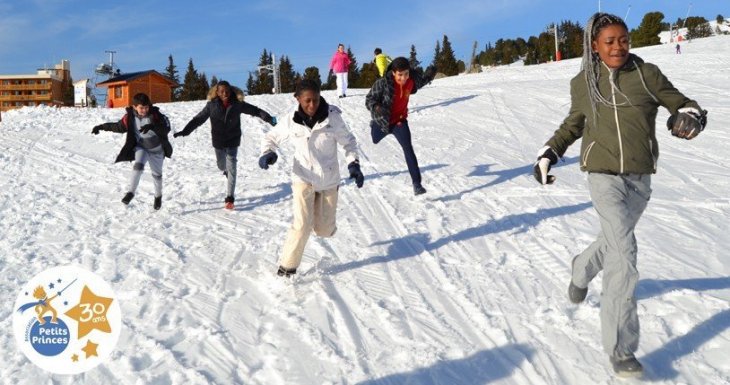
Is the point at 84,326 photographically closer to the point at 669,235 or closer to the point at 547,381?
the point at 547,381

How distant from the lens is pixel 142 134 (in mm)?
7000

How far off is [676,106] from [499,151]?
23.8 feet

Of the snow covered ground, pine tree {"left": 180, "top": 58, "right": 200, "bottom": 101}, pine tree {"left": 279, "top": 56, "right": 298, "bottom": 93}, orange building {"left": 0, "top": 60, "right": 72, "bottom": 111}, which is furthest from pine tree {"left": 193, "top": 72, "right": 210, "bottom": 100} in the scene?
the snow covered ground

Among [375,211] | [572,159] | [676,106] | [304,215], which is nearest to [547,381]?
[676,106]

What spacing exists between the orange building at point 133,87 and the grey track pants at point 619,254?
135 feet

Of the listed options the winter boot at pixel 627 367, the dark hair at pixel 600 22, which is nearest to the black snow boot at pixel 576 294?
the winter boot at pixel 627 367

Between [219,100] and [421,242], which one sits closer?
[421,242]

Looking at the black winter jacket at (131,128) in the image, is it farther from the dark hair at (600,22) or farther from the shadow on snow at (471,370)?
the dark hair at (600,22)

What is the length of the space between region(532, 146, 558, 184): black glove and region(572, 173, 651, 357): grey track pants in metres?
0.24

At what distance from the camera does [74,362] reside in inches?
128

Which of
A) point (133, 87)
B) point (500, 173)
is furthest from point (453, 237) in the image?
point (133, 87)

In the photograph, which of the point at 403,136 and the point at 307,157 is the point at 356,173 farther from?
the point at 403,136

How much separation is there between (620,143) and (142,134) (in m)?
6.09

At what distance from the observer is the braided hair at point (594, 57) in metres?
3.01
